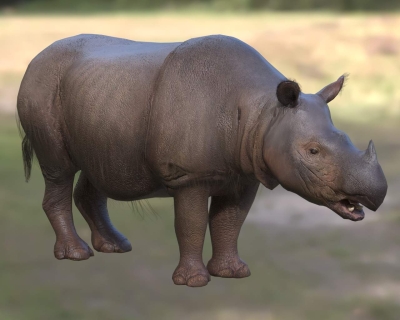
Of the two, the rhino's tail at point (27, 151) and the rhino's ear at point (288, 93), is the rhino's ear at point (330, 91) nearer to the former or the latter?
the rhino's ear at point (288, 93)

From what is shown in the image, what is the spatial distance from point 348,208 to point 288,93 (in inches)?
28.2

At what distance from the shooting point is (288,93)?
4.53 m

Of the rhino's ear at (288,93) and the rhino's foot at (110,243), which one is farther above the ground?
the rhino's ear at (288,93)

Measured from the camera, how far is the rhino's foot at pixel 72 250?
560cm

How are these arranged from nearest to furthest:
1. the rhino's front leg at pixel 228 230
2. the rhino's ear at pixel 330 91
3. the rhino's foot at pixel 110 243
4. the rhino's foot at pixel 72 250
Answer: the rhino's ear at pixel 330 91, the rhino's front leg at pixel 228 230, the rhino's foot at pixel 72 250, the rhino's foot at pixel 110 243

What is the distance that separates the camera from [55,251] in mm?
5637

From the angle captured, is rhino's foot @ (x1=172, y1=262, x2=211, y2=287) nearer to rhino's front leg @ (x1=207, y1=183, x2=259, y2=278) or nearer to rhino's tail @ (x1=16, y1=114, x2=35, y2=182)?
rhino's front leg @ (x1=207, y1=183, x2=259, y2=278)

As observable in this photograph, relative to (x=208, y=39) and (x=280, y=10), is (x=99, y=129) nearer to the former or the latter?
(x=208, y=39)

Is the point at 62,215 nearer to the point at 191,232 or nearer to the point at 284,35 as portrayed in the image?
the point at 191,232

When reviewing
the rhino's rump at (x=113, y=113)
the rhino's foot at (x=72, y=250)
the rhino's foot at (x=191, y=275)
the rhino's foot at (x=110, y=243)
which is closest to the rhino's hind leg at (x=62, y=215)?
the rhino's foot at (x=72, y=250)

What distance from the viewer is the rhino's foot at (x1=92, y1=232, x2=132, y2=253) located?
5.81 m

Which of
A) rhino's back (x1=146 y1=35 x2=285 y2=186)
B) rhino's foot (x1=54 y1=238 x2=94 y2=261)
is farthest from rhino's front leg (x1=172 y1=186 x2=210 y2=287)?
rhino's foot (x1=54 y1=238 x2=94 y2=261)

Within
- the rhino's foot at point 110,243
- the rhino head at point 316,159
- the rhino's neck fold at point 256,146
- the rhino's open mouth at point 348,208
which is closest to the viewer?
the rhino head at point 316,159

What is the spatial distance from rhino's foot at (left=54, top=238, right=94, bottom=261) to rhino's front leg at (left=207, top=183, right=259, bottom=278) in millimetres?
898
